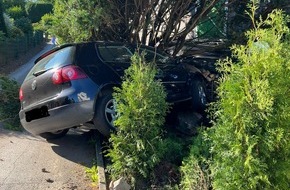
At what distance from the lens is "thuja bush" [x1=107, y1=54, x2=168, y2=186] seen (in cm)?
468

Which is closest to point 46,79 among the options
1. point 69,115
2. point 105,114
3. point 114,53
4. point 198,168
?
point 69,115

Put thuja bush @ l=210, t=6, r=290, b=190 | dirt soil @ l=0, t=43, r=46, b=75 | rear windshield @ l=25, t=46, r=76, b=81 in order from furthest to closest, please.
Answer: dirt soil @ l=0, t=43, r=46, b=75
rear windshield @ l=25, t=46, r=76, b=81
thuja bush @ l=210, t=6, r=290, b=190

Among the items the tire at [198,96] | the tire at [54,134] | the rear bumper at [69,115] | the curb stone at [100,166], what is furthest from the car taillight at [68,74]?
the tire at [198,96]

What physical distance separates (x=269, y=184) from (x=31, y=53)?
23.0 m

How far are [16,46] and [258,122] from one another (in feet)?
63.9

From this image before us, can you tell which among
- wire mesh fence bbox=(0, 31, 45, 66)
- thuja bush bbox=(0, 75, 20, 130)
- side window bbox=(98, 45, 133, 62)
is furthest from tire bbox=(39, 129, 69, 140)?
wire mesh fence bbox=(0, 31, 45, 66)

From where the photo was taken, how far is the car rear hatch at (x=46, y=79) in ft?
18.9

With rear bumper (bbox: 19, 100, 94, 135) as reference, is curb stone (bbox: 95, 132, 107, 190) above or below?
below

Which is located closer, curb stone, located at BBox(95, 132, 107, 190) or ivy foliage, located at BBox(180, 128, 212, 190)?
ivy foliage, located at BBox(180, 128, 212, 190)

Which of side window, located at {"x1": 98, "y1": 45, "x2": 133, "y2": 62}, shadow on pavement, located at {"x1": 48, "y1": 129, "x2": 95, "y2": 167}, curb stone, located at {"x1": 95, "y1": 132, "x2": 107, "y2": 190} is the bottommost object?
shadow on pavement, located at {"x1": 48, "y1": 129, "x2": 95, "y2": 167}

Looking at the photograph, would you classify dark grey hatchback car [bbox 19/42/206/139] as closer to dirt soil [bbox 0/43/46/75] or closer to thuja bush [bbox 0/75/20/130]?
thuja bush [bbox 0/75/20/130]

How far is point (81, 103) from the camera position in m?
5.56

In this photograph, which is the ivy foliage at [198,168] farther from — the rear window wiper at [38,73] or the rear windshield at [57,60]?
the rear window wiper at [38,73]

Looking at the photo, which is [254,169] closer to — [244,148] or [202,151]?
[244,148]
